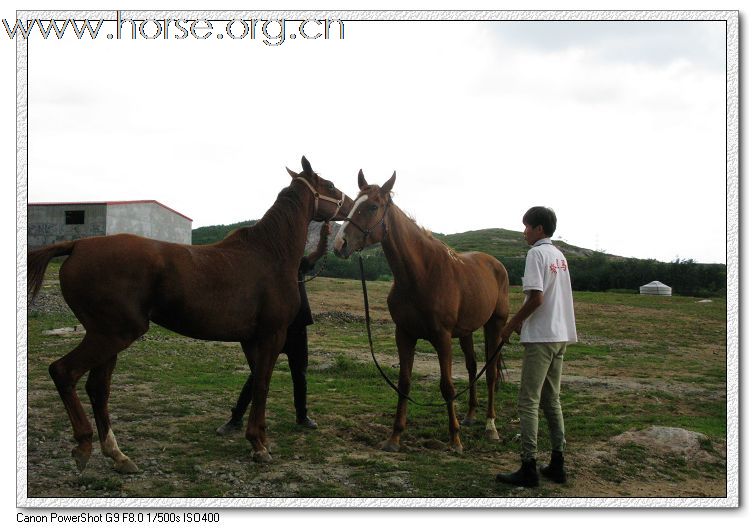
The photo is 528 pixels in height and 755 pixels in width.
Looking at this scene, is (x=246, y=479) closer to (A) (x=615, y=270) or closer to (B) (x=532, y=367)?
(B) (x=532, y=367)

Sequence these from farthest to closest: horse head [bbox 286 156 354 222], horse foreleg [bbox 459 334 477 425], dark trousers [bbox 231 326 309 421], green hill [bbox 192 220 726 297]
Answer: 1. green hill [bbox 192 220 726 297]
2. horse foreleg [bbox 459 334 477 425]
3. dark trousers [bbox 231 326 309 421]
4. horse head [bbox 286 156 354 222]

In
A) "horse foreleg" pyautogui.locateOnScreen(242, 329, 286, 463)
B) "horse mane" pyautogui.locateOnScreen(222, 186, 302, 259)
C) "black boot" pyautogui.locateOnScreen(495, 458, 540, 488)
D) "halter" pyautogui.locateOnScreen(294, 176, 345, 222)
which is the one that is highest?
"halter" pyautogui.locateOnScreen(294, 176, 345, 222)

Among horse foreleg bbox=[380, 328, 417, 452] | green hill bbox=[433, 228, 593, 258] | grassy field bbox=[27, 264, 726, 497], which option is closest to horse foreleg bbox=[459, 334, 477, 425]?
grassy field bbox=[27, 264, 726, 497]

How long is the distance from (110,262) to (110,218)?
1279 centimetres

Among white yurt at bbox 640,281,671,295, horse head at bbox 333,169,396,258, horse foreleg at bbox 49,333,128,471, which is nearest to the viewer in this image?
horse foreleg at bbox 49,333,128,471

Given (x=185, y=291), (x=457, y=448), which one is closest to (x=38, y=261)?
(x=185, y=291)

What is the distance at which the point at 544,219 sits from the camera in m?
4.64

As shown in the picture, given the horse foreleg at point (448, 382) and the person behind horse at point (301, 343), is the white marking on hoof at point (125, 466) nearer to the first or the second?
the person behind horse at point (301, 343)

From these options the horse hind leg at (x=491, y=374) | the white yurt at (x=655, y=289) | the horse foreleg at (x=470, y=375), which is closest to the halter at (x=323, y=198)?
the horse foreleg at (x=470, y=375)

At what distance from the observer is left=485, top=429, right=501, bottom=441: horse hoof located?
6095 mm

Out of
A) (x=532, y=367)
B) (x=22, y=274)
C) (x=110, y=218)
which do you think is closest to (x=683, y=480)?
(x=532, y=367)

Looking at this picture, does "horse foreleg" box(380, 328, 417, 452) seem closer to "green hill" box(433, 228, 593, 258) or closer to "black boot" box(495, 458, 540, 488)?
"black boot" box(495, 458, 540, 488)

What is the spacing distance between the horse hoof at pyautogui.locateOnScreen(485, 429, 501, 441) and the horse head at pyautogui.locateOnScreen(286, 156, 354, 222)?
111 inches

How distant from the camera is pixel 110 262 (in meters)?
4.28
